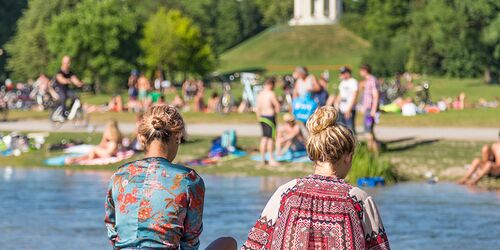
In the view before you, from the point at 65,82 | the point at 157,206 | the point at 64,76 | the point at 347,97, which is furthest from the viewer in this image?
the point at 65,82

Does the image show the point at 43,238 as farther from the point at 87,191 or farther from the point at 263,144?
the point at 263,144

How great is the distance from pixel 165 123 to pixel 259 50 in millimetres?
121335

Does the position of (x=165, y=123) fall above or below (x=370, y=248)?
above

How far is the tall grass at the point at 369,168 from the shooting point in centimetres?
1867

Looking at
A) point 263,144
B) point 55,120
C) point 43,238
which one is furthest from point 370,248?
point 55,120

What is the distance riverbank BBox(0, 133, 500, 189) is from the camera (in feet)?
64.9

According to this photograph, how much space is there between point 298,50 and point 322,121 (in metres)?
120

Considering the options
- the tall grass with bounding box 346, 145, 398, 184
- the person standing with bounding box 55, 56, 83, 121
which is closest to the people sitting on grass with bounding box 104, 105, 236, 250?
the tall grass with bounding box 346, 145, 398, 184

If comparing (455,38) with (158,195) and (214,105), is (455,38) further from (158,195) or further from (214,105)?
(158,195)

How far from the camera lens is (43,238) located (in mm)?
12836

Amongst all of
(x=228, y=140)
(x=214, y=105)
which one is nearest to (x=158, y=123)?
(x=228, y=140)

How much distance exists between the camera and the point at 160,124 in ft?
19.7

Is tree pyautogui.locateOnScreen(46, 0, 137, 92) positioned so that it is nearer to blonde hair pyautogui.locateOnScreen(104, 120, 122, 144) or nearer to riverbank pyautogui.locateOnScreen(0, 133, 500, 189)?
riverbank pyautogui.locateOnScreen(0, 133, 500, 189)

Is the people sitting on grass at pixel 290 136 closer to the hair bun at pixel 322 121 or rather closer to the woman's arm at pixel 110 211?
the woman's arm at pixel 110 211
